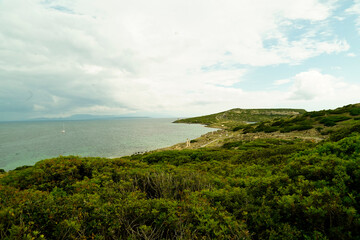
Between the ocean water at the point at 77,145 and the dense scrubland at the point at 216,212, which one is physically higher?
the dense scrubland at the point at 216,212

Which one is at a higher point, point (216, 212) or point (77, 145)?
point (216, 212)

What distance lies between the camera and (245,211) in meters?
4.04

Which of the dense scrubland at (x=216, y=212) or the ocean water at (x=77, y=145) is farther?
the ocean water at (x=77, y=145)

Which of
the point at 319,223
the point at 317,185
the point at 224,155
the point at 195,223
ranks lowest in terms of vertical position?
the point at 224,155

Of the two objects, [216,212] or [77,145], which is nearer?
[216,212]

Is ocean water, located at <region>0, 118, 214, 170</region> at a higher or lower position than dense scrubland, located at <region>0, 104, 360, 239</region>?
lower

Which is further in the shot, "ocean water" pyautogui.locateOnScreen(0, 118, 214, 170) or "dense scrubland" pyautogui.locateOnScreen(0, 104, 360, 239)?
"ocean water" pyautogui.locateOnScreen(0, 118, 214, 170)

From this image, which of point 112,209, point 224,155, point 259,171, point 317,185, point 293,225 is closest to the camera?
point 293,225

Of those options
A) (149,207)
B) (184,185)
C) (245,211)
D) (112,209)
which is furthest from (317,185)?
(112,209)

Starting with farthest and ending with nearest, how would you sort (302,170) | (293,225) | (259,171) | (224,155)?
(224,155) < (259,171) < (302,170) < (293,225)

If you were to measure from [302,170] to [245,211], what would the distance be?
273 cm

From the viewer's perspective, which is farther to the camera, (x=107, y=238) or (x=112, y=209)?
(x=112, y=209)

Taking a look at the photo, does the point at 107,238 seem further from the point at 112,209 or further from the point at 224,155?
the point at 224,155

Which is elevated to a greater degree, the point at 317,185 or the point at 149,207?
the point at 317,185
